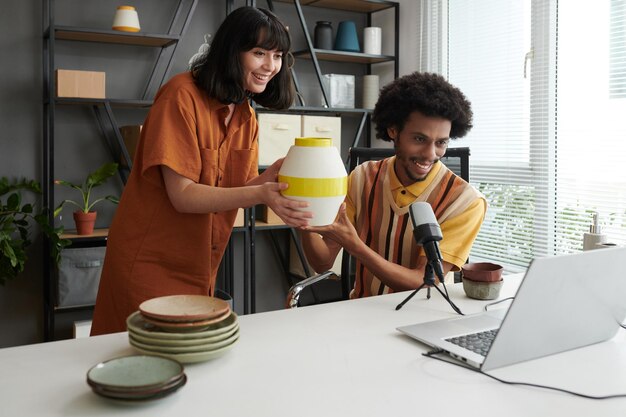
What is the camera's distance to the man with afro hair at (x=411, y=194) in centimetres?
188

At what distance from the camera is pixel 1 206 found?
122 inches

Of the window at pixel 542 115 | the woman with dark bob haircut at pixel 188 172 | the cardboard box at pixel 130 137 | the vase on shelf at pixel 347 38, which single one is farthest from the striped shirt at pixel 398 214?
the vase on shelf at pixel 347 38

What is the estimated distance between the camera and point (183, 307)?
1.24 meters

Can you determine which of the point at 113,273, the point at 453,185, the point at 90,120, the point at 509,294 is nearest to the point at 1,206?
the point at 90,120

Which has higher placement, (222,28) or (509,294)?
(222,28)

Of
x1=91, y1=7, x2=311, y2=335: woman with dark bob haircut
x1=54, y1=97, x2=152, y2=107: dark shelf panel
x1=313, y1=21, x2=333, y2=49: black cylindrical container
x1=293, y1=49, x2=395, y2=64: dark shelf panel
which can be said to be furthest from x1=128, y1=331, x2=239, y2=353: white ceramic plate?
x1=313, y1=21, x2=333, y2=49: black cylindrical container

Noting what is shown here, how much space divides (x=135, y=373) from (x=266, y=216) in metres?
2.78

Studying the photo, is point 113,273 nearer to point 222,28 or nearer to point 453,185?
point 222,28

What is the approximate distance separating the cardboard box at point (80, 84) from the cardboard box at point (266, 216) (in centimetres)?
110

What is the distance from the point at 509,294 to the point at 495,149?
184 centimetres

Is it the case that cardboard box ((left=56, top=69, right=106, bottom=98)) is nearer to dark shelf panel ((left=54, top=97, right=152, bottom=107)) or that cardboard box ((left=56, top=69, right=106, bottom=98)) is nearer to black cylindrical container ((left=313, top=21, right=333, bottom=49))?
dark shelf panel ((left=54, top=97, right=152, bottom=107))

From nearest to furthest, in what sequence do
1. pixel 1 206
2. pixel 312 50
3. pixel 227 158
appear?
pixel 227 158 < pixel 1 206 < pixel 312 50

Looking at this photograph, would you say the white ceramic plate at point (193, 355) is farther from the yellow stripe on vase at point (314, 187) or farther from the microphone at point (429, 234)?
the microphone at point (429, 234)

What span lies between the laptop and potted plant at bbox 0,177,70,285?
2218 mm
